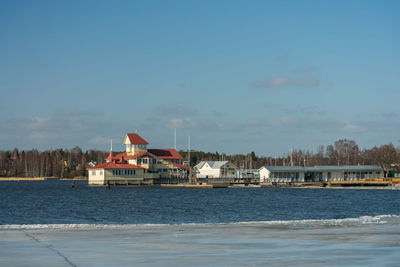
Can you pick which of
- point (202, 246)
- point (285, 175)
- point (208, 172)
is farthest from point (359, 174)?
point (202, 246)

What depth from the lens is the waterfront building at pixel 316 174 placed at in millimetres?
139500

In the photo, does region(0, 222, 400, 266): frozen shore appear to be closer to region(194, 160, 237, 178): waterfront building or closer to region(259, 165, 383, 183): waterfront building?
region(259, 165, 383, 183): waterfront building

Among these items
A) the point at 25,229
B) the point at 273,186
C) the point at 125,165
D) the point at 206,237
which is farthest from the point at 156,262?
the point at 125,165

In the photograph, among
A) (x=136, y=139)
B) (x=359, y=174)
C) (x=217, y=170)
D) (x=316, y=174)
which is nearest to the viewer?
(x=359, y=174)

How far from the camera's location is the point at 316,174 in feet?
465

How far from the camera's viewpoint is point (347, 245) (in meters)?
17.3

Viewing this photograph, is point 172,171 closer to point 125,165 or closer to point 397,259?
point 125,165

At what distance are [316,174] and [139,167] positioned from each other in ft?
151

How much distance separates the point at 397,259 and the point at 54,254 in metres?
9.23

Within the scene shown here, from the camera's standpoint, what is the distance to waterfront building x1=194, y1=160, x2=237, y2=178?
16312 cm

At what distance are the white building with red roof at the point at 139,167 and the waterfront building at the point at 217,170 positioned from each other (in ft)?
32.3

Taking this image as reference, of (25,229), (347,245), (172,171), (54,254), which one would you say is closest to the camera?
(54,254)

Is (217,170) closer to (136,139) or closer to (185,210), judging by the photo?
(136,139)

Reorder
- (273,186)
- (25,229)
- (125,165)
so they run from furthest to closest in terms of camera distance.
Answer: (125,165), (273,186), (25,229)
